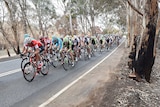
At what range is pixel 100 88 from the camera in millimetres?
7254

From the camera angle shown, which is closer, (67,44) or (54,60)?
(67,44)

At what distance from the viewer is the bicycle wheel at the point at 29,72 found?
8094 mm

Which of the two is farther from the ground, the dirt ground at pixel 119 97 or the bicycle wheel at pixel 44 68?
the bicycle wheel at pixel 44 68

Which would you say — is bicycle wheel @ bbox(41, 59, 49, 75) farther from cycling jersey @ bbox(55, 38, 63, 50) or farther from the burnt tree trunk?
the burnt tree trunk

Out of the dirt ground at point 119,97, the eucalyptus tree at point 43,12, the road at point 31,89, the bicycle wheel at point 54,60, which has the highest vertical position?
the eucalyptus tree at point 43,12

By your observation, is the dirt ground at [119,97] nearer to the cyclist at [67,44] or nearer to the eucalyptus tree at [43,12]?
the cyclist at [67,44]

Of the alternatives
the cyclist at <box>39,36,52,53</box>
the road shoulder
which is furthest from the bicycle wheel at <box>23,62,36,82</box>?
the cyclist at <box>39,36,52,53</box>

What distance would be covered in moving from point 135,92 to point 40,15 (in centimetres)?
4073

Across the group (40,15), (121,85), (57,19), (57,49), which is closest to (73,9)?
(40,15)

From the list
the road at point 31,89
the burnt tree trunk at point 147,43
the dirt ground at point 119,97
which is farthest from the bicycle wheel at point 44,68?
the burnt tree trunk at point 147,43

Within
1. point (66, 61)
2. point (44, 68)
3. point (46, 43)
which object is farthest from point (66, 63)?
point (44, 68)

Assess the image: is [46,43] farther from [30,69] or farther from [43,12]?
[43,12]

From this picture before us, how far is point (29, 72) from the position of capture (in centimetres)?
828

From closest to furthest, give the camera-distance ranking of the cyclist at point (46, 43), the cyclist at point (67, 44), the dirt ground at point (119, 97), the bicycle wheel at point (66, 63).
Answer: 1. the dirt ground at point (119, 97)
2. the bicycle wheel at point (66, 63)
3. the cyclist at point (67, 44)
4. the cyclist at point (46, 43)
